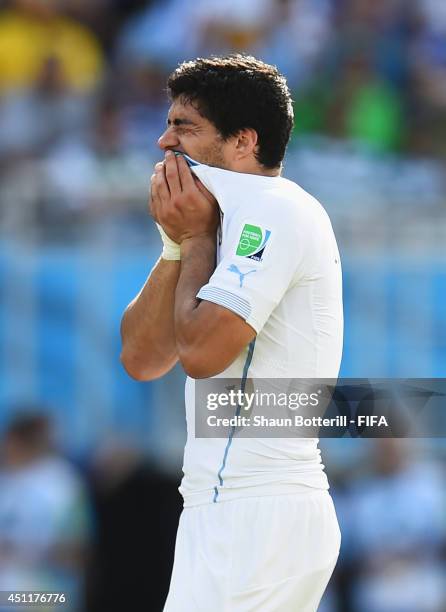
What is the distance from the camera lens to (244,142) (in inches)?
136

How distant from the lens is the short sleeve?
10.2 feet

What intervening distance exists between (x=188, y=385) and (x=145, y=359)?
0.33m

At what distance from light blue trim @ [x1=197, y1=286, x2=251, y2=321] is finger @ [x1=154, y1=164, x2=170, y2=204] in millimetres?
391

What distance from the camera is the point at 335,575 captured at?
7223 mm

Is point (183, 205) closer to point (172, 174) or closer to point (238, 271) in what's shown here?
point (172, 174)

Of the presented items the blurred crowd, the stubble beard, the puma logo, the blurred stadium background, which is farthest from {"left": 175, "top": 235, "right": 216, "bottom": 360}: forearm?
the blurred crowd

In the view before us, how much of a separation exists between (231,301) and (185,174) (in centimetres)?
48

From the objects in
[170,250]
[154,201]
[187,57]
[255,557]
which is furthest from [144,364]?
[187,57]

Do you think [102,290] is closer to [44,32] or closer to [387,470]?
[387,470]

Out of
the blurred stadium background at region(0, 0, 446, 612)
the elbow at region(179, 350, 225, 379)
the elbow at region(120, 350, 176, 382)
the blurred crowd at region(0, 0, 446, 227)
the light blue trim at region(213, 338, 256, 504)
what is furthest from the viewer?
the blurred crowd at region(0, 0, 446, 227)

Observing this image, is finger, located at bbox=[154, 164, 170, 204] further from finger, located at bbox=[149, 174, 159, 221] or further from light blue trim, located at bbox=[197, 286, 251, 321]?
light blue trim, located at bbox=[197, 286, 251, 321]

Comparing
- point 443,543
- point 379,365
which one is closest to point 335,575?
point 443,543

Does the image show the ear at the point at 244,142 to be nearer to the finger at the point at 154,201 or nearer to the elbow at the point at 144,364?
the finger at the point at 154,201

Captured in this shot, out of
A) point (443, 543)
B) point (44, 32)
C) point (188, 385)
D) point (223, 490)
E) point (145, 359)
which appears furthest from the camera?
point (44, 32)
